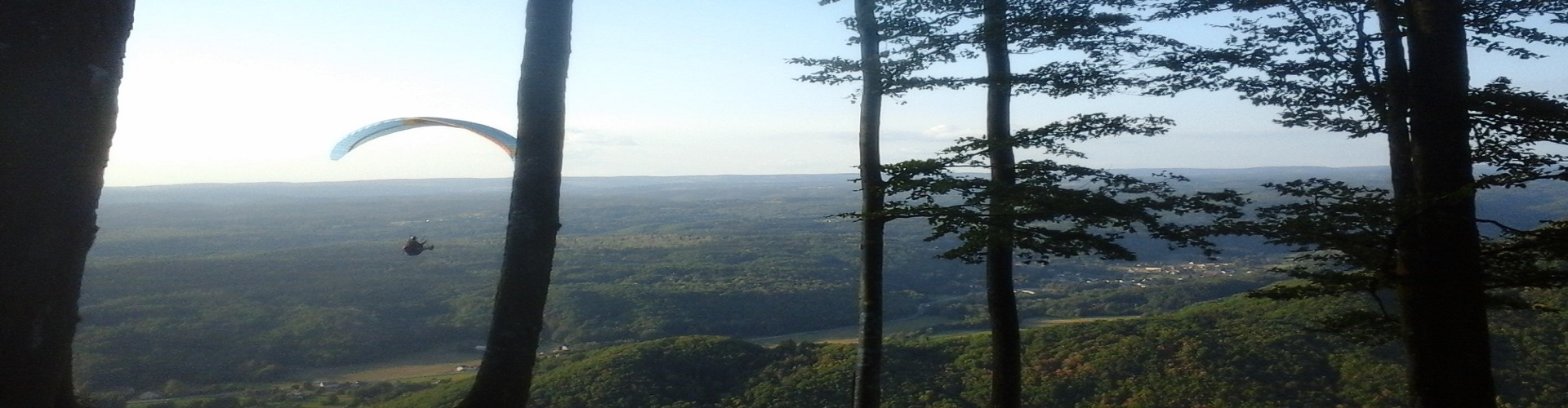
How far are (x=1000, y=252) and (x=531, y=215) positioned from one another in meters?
5.21

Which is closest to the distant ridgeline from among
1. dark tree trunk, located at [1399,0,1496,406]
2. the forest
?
the forest

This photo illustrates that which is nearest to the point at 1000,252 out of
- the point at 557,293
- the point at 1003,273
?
the point at 1003,273

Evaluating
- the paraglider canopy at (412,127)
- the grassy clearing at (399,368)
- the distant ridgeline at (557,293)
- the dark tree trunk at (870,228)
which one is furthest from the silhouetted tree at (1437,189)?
the grassy clearing at (399,368)

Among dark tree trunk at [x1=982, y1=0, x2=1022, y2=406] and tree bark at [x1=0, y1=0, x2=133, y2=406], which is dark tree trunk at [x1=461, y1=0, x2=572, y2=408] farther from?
dark tree trunk at [x1=982, y1=0, x2=1022, y2=406]

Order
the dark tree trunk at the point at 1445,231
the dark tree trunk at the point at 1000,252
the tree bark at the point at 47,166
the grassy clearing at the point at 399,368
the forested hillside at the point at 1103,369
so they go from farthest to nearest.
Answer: the grassy clearing at the point at 399,368
the forested hillside at the point at 1103,369
the dark tree trunk at the point at 1000,252
the dark tree trunk at the point at 1445,231
the tree bark at the point at 47,166

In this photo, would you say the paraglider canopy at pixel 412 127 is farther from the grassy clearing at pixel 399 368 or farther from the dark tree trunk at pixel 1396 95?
the grassy clearing at pixel 399 368

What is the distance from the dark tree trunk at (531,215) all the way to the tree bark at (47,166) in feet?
7.04

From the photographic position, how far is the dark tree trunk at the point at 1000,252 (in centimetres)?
909

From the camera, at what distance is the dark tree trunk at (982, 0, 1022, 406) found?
909cm

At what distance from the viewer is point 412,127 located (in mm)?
10078

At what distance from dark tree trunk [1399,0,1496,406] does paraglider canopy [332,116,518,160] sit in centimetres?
696

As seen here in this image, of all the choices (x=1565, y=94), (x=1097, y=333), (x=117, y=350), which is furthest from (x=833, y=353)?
(x=117, y=350)

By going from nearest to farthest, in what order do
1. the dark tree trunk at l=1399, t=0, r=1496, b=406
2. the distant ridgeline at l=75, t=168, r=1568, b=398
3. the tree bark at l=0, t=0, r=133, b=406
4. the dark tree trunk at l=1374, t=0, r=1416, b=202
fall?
the tree bark at l=0, t=0, r=133, b=406 → the dark tree trunk at l=1399, t=0, r=1496, b=406 → the dark tree trunk at l=1374, t=0, r=1416, b=202 → the distant ridgeline at l=75, t=168, r=1568, b=398

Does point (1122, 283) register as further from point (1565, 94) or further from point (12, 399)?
point (12, 399)
